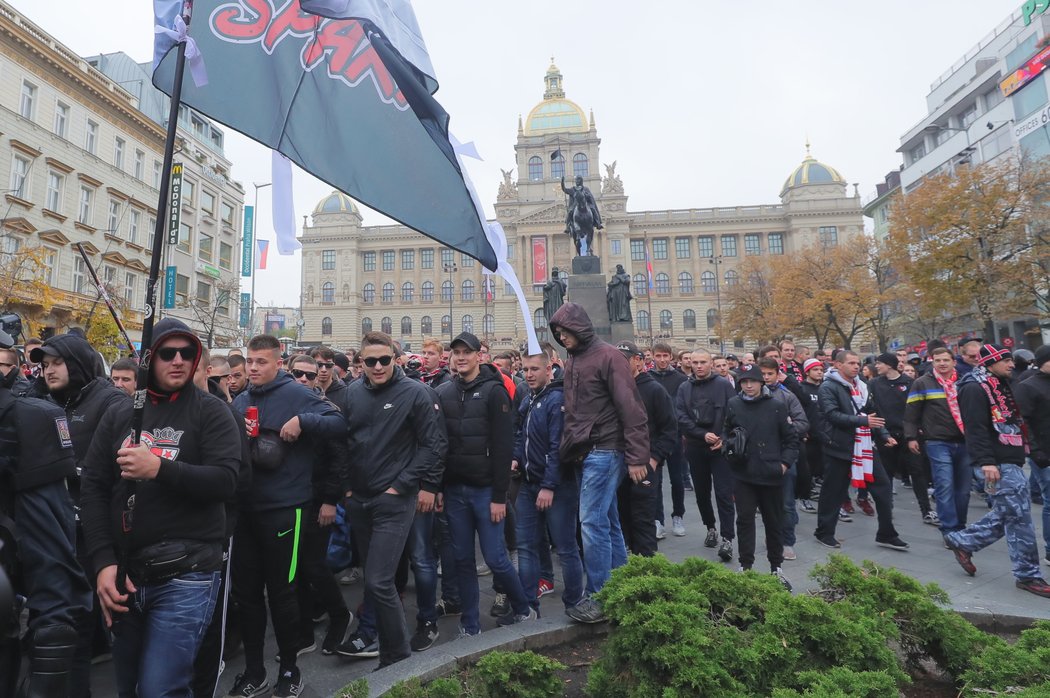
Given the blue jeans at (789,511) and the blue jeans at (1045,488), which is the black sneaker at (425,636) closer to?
the blue jeans at (789,511)

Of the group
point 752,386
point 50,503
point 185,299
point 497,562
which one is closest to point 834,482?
point 752,386

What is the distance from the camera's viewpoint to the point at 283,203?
3.79 m

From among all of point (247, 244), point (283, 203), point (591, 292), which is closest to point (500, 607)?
point (283, 203)

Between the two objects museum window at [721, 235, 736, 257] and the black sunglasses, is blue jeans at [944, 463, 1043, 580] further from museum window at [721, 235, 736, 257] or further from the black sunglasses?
museum window at [721, 235, 736, 257]

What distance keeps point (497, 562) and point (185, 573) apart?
208 cm

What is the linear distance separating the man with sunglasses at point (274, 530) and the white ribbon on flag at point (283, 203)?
2.32 feet

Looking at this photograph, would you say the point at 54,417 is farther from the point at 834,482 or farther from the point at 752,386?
the point at 834,482

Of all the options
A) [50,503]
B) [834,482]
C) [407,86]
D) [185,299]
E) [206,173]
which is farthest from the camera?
[206,173]

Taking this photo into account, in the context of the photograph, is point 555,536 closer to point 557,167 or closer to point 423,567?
point 423,567

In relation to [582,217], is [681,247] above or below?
above

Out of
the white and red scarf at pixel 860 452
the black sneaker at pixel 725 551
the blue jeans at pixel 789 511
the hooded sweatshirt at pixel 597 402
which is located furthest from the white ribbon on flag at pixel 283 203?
the white and red scarf at pixel 860 452

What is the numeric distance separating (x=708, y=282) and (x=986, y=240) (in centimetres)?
5199

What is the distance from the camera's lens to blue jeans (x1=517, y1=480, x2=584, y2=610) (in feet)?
13.8

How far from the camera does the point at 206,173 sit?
36.1 m
